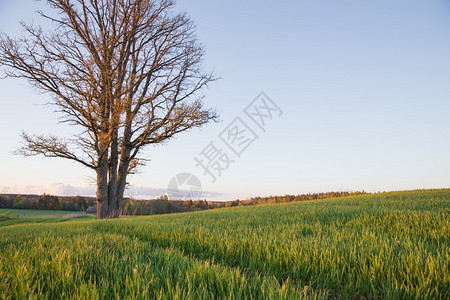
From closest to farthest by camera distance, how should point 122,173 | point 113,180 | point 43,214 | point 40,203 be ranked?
point 113,180 → point 122,173 → point 43,214 → point 40,203

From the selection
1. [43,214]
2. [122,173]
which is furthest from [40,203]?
[122,173]

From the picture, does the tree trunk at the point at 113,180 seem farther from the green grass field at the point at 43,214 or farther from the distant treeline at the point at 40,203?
the distant treeline at the point at 40,203

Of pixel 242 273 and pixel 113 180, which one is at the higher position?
pixel 113 180

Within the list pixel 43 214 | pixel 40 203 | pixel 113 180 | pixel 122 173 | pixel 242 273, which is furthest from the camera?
pixel 40 203

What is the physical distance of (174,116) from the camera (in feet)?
52.3

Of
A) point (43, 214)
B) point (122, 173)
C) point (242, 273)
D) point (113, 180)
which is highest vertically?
point (122, 173)

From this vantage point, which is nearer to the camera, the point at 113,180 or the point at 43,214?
the point at 113,180

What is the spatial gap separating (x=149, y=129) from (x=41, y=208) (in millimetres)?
54399

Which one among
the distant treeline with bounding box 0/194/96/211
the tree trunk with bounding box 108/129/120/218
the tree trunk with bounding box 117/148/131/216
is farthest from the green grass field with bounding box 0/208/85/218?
the tree trunk with bounding box 108/129/120/218

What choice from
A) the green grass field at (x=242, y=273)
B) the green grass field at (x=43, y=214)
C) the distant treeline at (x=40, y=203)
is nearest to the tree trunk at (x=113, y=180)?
the green grass field at (x=242, y=273)

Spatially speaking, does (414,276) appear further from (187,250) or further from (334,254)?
(187,250)

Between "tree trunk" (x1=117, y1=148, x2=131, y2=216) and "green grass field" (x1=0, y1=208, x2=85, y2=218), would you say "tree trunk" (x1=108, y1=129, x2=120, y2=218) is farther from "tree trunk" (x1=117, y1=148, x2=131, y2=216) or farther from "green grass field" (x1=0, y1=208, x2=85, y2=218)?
"green grass field" (x1=0, y1=208, x2=85, y2=218)

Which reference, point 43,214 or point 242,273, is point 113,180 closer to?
point 242,273

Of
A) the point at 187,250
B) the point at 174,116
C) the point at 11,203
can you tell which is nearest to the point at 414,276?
the point at 187,250
